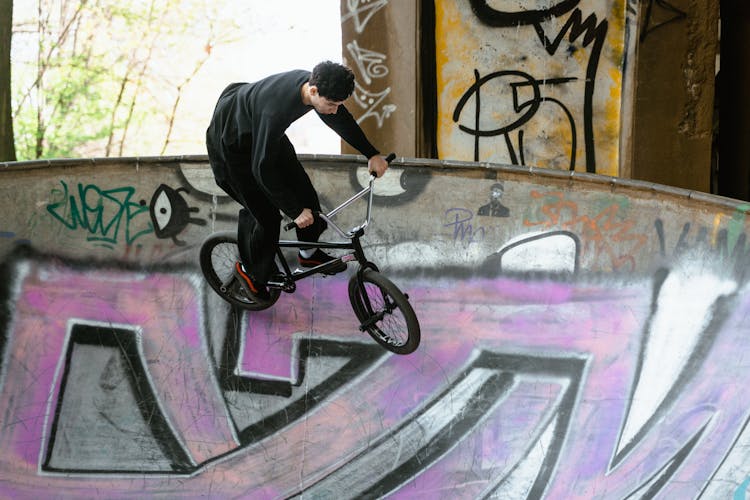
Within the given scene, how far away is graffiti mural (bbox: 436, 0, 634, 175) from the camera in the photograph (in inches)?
335

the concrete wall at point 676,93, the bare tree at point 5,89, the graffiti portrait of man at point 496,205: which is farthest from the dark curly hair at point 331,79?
the bare tree at point 5,89

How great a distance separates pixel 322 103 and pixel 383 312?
144 cm

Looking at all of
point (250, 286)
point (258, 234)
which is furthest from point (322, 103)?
point (250, 286)

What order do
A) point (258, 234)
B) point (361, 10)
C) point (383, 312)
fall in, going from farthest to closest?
point (361, 10) < point (258, 234) < point (383, 312)

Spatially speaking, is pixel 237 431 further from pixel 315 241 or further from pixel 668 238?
pixel 668 238

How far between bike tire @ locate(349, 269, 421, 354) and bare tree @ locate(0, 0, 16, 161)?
4947mm

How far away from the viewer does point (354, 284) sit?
520 cm

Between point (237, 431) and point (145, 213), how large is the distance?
184cm

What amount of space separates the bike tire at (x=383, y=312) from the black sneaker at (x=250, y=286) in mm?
707

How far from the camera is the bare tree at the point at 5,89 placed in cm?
836

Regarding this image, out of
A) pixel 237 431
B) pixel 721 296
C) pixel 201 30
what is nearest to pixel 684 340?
pixel 721 296

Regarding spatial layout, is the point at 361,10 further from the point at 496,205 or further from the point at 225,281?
the point at 225,281

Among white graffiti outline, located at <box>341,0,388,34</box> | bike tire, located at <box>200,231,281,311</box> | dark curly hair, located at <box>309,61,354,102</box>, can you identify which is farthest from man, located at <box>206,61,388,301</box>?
white graffiti outline, located at <box>341,0,388,34</box>

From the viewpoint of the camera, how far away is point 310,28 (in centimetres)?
2255
